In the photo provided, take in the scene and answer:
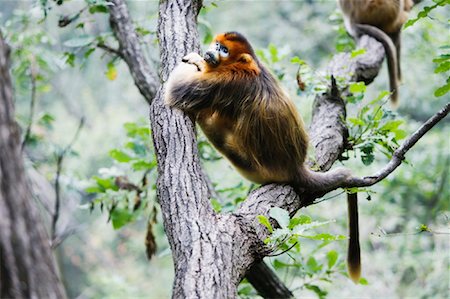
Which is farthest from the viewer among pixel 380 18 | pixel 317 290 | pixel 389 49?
pixel 380 18

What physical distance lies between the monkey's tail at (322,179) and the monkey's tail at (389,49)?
89.2 inches

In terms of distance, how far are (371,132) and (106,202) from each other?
6.17 feet

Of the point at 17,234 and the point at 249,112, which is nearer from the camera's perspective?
the point at 17,234

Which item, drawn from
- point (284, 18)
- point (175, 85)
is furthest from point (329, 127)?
point (284, 18)

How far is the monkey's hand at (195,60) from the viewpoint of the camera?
3.31m

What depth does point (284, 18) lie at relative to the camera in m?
13.7

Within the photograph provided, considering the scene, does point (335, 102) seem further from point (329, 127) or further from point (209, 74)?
point (209, 74)

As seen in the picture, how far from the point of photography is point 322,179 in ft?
11.2

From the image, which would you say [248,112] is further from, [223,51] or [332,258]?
[332,258]

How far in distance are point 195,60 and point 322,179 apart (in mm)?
1029

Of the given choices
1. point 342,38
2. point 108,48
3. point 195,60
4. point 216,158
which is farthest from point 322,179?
point 342,38

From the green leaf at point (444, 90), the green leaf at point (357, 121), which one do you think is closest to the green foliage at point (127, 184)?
the green leaf at point (357, 121)

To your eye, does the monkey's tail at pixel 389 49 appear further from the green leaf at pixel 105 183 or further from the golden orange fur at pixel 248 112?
the green leaf at pixel 105 183

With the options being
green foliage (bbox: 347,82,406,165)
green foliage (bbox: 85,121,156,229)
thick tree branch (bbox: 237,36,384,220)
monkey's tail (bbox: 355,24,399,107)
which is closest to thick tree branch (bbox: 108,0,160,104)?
green foliage (bbox: 85,121,156,229)
